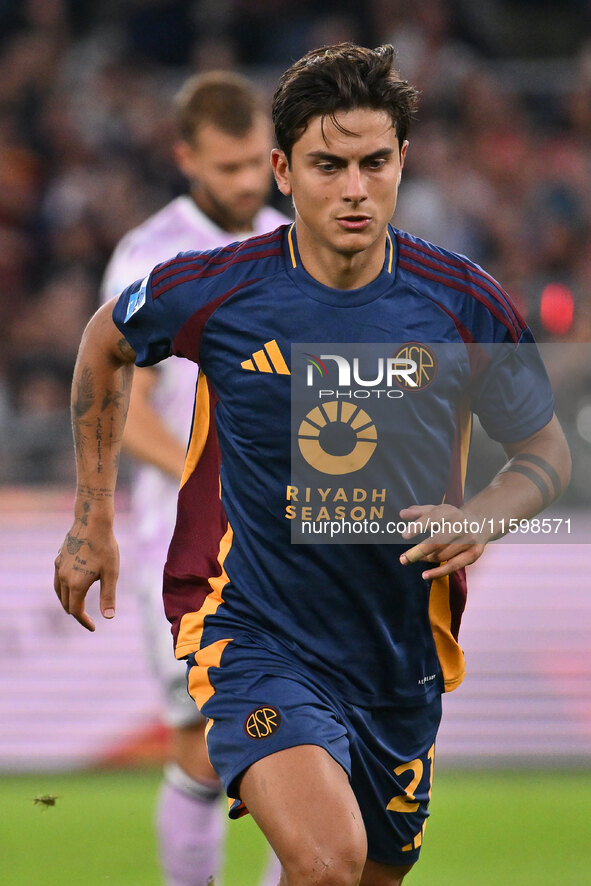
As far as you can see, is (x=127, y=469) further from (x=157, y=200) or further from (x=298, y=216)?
(x=298, y=216)

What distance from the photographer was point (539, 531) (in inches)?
307

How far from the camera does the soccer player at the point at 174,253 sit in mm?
4867

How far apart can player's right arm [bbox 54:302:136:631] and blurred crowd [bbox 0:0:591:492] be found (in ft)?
16.0

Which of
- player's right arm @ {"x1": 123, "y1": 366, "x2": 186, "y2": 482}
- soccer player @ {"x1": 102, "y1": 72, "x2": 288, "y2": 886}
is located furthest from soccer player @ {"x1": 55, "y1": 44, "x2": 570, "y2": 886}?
soccer player @ {"x1": 102, "y1": 72, "x2": 288, "y2": 886}

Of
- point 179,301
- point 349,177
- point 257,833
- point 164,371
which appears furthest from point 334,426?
point 257,833

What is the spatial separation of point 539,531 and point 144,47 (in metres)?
5.43

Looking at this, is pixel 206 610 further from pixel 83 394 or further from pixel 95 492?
pixel 83 394

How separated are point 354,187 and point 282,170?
310mm

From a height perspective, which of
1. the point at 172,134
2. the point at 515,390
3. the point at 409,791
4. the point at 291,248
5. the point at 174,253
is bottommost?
the point at 409,791

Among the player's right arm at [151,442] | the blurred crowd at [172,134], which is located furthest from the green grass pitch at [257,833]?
the blurred crowd at [172,134]

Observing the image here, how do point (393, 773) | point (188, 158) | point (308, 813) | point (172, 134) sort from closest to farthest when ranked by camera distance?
point (308, 813) < point (393, 773) < point (188, 158) < point (172, 134)

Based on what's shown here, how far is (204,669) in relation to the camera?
3.43 m

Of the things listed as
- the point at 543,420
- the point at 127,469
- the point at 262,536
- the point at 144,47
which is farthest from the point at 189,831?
the point at 144,47
